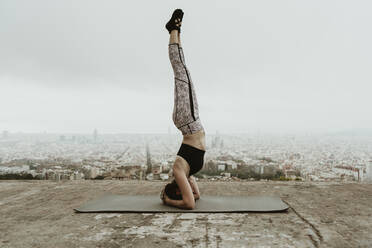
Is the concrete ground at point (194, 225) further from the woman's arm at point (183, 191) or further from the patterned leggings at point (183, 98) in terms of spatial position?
the patterned leggings at point (183, 98)

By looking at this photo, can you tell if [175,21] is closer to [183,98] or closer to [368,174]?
[183,98]

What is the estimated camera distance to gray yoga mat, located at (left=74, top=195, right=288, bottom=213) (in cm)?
302

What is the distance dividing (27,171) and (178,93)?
476 centimetres

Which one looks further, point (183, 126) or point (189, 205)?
point (183, 126)

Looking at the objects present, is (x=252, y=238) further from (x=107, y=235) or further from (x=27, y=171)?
(x=27, y=171)

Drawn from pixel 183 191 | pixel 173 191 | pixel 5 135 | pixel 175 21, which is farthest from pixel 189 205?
pixel 5 135

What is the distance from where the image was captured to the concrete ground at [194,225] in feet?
7.02

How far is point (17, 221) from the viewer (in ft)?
9.18

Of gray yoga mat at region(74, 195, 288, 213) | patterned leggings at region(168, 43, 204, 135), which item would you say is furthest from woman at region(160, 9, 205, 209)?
gray yoga mat at region(74, 195, 288, 213)

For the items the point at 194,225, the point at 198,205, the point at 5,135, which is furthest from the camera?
the point at 5,135

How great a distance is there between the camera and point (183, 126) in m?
3.29

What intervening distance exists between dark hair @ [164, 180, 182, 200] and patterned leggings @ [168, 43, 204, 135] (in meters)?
0.71

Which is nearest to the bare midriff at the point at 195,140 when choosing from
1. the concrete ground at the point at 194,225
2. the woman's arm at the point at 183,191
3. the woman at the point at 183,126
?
the woman at the point at 183,126

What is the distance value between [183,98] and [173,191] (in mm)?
1247
